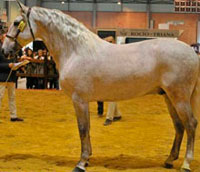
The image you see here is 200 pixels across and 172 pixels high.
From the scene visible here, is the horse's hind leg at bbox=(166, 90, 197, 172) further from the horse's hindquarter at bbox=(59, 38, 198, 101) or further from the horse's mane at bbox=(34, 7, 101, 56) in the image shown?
the horse's mane at bbox=(34, 7, 101, 56)

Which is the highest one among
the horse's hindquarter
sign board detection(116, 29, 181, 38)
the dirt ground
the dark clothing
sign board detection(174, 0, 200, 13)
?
sign board detection(174, 0, 200, 13)

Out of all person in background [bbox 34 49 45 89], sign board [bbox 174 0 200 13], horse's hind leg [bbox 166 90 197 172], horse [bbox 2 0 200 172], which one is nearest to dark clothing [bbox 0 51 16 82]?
horse [bbox 2 0 200 172]

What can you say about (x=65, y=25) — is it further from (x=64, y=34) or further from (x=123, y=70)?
(x=123, y=70)

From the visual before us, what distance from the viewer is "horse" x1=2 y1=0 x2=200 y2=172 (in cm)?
419

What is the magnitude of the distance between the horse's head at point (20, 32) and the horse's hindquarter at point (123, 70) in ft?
2.16

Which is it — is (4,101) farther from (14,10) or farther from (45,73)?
(14,10)

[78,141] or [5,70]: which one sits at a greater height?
[5,70]

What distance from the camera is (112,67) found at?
423 cm

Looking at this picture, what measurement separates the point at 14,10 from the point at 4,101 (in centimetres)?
1358

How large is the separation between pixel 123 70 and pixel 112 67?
127 mm

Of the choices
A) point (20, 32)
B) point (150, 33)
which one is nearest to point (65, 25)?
point (20, 32)

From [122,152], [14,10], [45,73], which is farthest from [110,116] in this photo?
[14,10]

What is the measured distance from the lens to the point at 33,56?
1332 cm

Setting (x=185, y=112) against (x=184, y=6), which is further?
(x=184, y=6)
